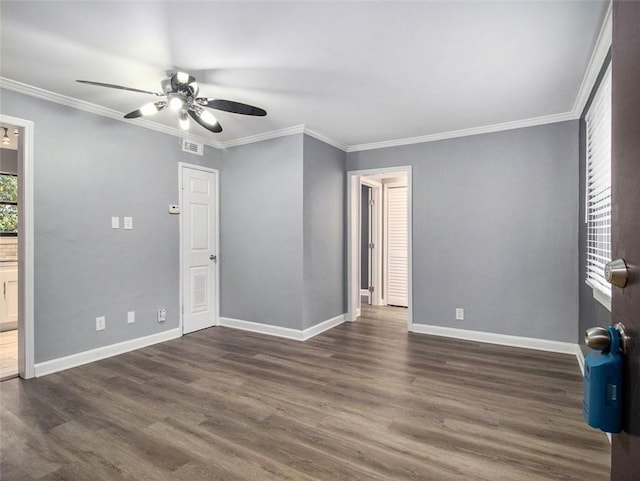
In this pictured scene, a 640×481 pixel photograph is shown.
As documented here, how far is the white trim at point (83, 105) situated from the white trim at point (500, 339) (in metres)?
3.72

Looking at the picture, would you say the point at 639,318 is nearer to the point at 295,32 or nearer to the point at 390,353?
the point at 295,32

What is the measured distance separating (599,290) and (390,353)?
1.95 m

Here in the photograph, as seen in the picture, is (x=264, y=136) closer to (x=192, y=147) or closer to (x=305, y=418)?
(x=192, y=147)

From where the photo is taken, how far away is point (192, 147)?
14.8ft

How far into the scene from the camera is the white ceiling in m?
2.06

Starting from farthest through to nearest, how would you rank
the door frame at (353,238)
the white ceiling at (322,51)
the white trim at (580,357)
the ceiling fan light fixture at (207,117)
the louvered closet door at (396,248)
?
the louvered closet door at (396,248)
the door frame at (353,238)
the white trim at (580,357)
the ceiling fan light fixture at (207,117)
the white ceiling at (322,51)

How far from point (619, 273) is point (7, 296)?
5.96 meters

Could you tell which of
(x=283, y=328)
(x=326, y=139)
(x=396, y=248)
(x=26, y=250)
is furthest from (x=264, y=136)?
(x=396, y=248)

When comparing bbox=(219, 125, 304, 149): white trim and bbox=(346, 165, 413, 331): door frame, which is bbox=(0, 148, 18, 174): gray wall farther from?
bbox=(346, 165, 413, 331): door frame

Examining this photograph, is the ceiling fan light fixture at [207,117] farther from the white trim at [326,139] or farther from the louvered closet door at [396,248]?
the louvered closet door at [396,248]

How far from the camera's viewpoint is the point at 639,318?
63cm

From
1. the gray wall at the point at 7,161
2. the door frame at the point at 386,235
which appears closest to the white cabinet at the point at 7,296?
the gray wall at the point at 7,161

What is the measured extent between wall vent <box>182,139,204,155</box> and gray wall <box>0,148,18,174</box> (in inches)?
103

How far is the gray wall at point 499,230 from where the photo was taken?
12.5ft
